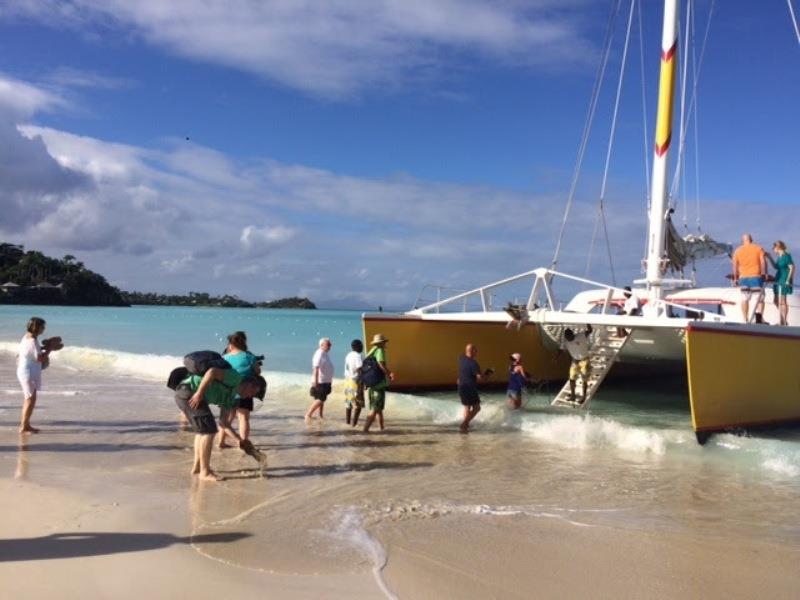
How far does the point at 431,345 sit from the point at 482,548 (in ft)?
30.7

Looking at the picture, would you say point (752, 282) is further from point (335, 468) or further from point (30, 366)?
point (30, 366)

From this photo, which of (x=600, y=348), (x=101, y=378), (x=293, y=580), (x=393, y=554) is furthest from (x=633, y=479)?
(x=101, y=378)

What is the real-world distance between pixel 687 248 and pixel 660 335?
6.87 feet

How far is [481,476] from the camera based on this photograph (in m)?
7.64

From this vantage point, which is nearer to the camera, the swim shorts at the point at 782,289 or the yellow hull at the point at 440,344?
the swim shorts at the point at 782,289

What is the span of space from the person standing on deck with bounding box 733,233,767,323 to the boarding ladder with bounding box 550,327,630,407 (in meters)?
2.26

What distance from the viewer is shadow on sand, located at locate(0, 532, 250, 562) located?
4469 millimetres

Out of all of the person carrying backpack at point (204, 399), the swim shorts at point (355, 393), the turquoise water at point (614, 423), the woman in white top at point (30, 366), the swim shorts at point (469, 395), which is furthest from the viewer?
the swim shorts at point (469, 395)

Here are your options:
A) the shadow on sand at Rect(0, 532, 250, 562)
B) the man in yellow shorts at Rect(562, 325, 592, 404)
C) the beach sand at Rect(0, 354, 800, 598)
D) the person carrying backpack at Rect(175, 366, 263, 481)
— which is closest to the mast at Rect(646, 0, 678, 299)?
the man in yellow shorts at Rect(562, 325, 592, 404)

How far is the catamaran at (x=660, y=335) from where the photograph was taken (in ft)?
32.7

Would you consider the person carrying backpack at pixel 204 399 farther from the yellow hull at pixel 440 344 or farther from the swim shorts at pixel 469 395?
the yellow hull at pixel 440 344

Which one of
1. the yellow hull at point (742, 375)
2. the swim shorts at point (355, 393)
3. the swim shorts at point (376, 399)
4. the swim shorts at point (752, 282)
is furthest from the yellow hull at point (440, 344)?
the yellow hull at point (742, 375)

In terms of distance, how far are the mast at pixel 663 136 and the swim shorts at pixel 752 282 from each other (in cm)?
134

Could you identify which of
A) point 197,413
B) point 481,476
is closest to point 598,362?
point 481,476
